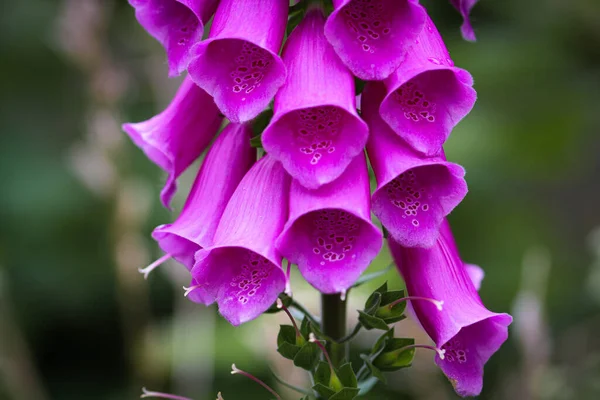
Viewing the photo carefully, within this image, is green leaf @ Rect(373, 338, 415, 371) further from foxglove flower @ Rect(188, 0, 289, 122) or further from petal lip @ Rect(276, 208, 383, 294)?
foxglove flower @ Rect(188, 0, 289, 122)

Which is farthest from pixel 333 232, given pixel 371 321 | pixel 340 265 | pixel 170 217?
pixel 170 217

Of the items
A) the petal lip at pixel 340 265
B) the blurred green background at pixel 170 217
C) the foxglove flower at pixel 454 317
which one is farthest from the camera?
the blurred green background at pixel 170 217

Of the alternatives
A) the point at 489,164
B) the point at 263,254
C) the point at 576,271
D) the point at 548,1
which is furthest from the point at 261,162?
the point at 548,1

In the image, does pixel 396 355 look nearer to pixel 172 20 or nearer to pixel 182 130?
pixel 182 130

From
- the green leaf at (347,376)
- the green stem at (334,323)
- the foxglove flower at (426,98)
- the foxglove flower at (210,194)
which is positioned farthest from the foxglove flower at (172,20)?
the green leaf at (347,376)

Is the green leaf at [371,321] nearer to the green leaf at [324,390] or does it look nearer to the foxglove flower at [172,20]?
the green leaf at [324,390]

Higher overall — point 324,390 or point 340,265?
point 340,265

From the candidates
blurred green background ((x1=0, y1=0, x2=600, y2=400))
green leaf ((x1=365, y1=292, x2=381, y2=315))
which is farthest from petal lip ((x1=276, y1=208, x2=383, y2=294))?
blurred green background ((x1=0, y1=0, x2=600, y2=400))
